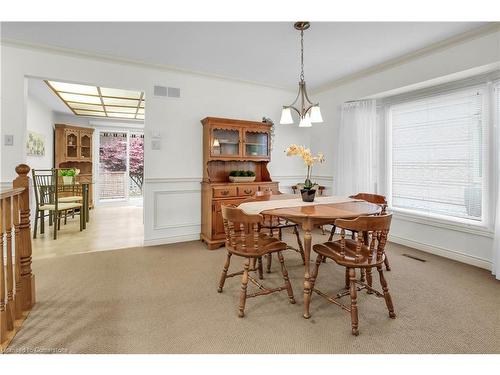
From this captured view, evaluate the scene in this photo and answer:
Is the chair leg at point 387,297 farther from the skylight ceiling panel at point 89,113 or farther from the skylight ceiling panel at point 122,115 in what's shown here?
the skylight ceiling panel at point 89,113

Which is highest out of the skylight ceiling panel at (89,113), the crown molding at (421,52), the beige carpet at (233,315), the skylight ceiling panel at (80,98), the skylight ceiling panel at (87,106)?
the skylight ceiling panel at (89,113)

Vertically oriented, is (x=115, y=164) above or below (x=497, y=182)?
above

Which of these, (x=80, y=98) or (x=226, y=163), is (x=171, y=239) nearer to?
(x=226, y=163)

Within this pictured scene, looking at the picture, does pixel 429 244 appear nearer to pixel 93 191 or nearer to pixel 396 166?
pixel 396 166

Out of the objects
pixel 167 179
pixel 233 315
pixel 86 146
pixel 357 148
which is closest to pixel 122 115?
pixel 86 146

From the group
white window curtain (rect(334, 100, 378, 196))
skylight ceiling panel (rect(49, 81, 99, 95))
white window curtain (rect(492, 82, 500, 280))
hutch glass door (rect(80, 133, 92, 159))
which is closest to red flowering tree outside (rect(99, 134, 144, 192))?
hutch glass door (rect(80, 133, 92, 159))

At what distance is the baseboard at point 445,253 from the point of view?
9.97ft

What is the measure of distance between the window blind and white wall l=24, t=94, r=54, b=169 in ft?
20.6

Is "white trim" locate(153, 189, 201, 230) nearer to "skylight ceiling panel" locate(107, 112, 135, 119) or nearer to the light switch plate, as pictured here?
the light switch plate

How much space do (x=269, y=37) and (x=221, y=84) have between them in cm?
148

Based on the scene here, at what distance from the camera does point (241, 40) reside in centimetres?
302

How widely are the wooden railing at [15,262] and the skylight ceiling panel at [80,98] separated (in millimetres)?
3657

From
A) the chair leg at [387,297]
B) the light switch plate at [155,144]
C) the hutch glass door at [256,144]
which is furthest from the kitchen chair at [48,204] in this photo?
the chair leg at [387,297]

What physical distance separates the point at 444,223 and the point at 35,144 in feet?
23.1
